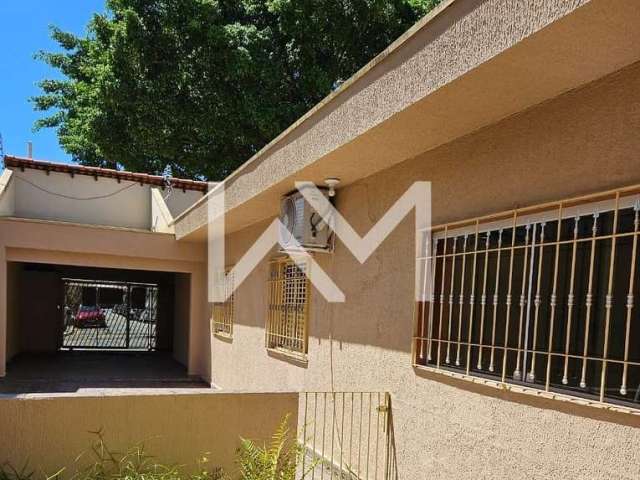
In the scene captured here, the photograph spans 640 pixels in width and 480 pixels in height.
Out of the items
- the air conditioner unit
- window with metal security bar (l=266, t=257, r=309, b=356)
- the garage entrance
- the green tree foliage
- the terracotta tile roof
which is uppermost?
the green tree foliage

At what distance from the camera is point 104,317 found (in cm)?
1800

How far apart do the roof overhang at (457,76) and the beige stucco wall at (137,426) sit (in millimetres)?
2136

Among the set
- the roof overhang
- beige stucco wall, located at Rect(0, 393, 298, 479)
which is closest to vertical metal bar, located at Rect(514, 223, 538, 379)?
the roof overhang

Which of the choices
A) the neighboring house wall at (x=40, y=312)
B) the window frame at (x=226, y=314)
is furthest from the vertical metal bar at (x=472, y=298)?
the neighboring house wall at (x=40, y=312)

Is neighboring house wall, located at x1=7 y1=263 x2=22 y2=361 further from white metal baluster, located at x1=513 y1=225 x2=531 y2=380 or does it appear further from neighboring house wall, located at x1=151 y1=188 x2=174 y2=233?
white metal baluster, located at x1=513 y1=225 x2=531 y2=380

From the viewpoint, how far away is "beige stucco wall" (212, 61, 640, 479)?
253cm

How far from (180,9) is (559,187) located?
12119mm

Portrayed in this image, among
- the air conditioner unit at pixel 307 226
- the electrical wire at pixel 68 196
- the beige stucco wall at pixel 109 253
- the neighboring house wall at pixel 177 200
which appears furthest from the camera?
the neighboring house wall at pixel 177 200

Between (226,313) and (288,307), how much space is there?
10.0ft

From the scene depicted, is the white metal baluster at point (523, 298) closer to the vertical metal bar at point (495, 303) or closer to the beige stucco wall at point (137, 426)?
the vertical metal bar at point (495, 303)

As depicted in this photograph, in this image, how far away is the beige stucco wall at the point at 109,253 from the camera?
916 centimetres

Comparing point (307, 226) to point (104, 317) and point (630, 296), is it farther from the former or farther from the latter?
point (104, 317)

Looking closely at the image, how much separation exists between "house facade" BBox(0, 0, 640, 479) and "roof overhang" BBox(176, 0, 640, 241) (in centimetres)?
1

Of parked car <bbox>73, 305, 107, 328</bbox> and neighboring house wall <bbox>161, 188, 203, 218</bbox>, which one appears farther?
parked car <bbox>73, 305, 107, 328</bbox>
